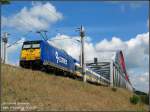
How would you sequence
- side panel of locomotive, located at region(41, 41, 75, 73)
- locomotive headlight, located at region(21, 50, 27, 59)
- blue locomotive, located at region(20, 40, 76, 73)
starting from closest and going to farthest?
blue locomotive, located at region(20, 40, 76, 73) < side panel of locomotive, located at region(41, 41, 75, 73) < locomotive headlight, located at region(21, 50, 27, 59)

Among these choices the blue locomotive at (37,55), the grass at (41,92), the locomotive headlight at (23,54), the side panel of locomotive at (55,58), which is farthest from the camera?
the locomotive headlight at (23,54)

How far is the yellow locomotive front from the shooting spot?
37562 mm

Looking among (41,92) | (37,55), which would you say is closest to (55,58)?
(37,55)

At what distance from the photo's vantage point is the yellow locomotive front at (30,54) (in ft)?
123

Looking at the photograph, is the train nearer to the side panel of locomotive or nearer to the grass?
the side panel of locomotive

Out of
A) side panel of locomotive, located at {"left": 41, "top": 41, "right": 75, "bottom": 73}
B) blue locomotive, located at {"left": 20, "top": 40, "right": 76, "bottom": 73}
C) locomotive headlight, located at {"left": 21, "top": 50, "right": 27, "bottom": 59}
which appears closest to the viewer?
blue locomotive, located at {"left": 20, "top": 40, "right": 76, "bottom": 73}

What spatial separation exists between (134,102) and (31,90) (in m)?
18.9

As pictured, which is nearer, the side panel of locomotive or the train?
the train

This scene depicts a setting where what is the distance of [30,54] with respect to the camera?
3791cm

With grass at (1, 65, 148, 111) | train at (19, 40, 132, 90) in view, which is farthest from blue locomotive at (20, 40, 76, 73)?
grass at (1, 65, 148, 111)

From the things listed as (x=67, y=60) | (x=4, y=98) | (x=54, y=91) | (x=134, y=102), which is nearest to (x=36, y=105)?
(x=4, y=98)

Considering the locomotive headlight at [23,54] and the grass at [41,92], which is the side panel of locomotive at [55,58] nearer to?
the locomotive headlight at [23,54]

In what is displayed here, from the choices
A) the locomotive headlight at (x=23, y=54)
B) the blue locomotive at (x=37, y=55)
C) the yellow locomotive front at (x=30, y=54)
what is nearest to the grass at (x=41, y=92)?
the blue locomotive at (x=37, y=55)

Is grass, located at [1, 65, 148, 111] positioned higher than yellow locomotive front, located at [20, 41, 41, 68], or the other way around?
yellow locomotive front, located at [20, 41, 41, 68]
